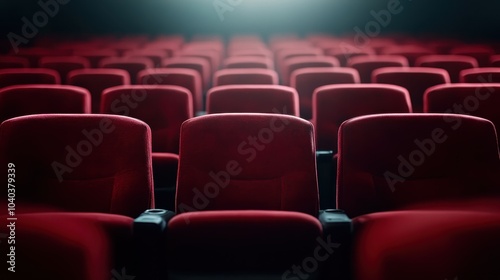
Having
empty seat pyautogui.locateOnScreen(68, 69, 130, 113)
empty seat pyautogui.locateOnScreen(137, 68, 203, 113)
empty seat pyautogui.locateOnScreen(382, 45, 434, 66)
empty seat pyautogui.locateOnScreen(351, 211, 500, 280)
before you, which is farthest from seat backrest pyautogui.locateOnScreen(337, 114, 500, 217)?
empty seat pyautogui.locateOnScreen(382, 45, 434, 66)

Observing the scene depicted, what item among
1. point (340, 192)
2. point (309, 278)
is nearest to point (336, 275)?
point (309, 278)

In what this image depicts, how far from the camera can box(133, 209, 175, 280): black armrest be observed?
1.07 meters

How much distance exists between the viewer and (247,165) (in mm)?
1438

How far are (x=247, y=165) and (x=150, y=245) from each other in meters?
0.45

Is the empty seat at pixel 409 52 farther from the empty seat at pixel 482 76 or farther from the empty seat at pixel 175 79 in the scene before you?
the empty seat at pixel 175 79

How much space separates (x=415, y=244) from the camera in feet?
3.37

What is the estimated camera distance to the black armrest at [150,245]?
1069 millimetres

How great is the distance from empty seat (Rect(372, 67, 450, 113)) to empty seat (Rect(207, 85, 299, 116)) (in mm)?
819

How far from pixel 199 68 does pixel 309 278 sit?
289 cm

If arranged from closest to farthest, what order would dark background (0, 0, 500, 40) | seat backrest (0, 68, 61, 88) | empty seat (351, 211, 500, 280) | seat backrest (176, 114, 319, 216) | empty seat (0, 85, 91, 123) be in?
1. empty seat (351, 211, 500, 280)
2. seat backrest (176, 114, 319, 216)
3. empty seat (0, 85, 91, 123)
4. seat backrest (0, 68, 61, 88)
5. dark background (0, 0, 500, 40)

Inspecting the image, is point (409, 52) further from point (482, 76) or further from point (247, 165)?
point (247, 165)

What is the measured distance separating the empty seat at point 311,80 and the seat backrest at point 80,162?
1.59m

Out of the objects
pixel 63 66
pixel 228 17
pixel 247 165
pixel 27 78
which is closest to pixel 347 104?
pixel 247 165

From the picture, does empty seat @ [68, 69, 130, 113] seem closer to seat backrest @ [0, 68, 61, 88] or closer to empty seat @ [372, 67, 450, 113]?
seat backrest @ [0, 68, 61, 88]
